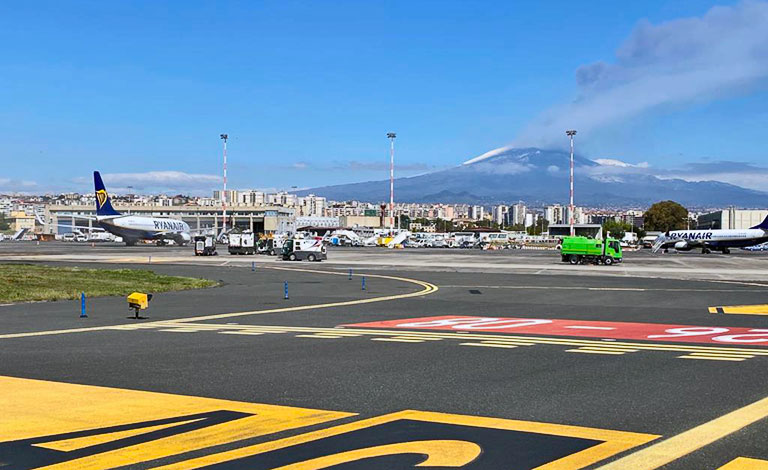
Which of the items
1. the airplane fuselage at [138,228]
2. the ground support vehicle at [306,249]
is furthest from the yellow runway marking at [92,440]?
the airplane fuselage at [138,228]

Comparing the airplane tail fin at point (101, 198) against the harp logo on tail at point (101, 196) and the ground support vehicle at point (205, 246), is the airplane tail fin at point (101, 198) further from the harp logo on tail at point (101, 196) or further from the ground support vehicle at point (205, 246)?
the ground support vehicle at point (205, 246)

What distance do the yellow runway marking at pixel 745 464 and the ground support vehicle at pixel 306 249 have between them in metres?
68.9

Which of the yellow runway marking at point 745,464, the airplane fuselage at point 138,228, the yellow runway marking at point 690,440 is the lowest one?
the yellow runway marking at point 690,440

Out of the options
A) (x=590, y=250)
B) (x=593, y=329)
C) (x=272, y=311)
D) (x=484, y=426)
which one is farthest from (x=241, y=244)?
(x=484, y=426)

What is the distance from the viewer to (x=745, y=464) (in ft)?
27.6

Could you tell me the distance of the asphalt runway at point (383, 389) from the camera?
905 cm

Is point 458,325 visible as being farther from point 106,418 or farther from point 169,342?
point 106,418

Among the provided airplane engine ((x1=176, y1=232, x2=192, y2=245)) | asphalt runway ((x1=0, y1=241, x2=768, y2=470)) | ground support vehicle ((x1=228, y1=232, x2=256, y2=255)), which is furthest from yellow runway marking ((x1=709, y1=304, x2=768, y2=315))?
airplane engine ((x1=176, y1=232, x2=192, y2=245))

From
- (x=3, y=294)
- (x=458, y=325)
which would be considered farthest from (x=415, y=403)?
(x=3, y=294)

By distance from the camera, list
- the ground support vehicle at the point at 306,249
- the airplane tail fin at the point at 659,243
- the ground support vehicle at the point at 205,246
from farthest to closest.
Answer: the airplane tail fin at the point at 659,243 → the ground support vehicle at the point at 205,246 → the ground support vehicle at the point at 306,249

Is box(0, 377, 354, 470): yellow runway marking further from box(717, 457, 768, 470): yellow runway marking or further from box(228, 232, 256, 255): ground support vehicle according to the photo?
box(228, 232, 256, 255): ground support vehicle

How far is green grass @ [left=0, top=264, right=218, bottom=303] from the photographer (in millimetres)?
33906

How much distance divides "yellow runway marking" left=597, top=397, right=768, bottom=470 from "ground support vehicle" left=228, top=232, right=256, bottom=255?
269ft

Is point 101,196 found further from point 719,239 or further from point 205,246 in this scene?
point 719,239
